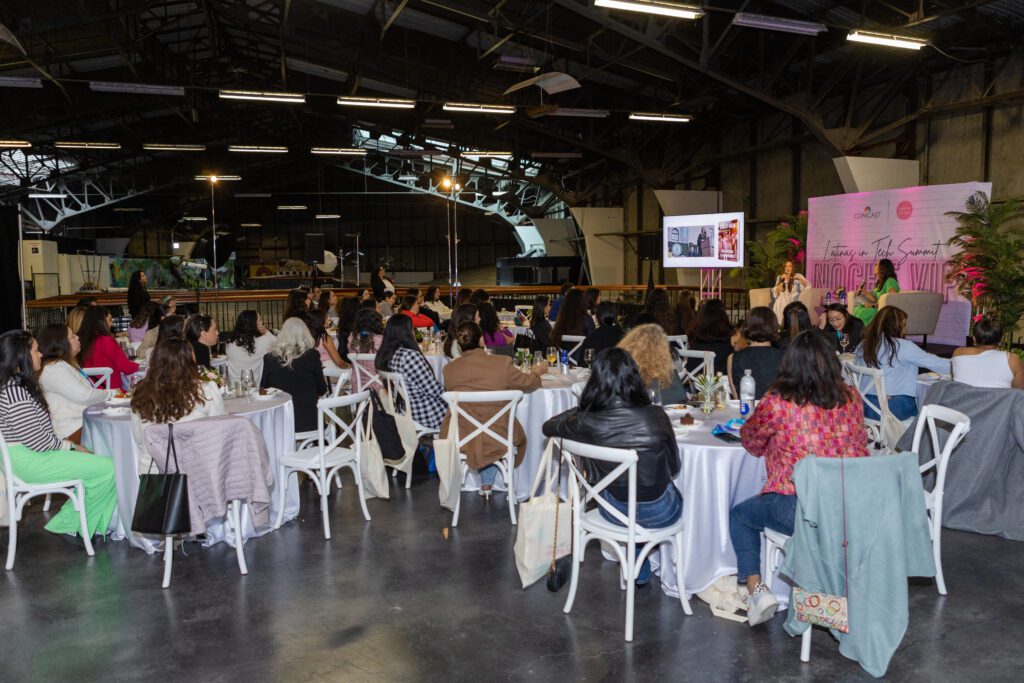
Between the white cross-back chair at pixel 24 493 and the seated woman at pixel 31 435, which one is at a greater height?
the seated woman at pixel 31 435

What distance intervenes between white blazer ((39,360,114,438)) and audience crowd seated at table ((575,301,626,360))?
11.5ft

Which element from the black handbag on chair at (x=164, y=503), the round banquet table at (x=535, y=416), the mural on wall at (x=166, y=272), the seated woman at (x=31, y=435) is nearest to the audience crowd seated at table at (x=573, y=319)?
the round banquet table at (x=535, y=416)

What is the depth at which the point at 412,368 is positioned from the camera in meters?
5.05

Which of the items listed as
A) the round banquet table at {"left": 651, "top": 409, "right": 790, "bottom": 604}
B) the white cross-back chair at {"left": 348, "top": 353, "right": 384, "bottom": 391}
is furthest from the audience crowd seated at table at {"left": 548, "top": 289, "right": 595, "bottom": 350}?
the round banquet table at {"left": 651, "top": 409, "right": 790, "bottom": 604}

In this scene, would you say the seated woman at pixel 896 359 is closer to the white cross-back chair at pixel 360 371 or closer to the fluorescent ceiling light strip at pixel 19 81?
the white cross-back chair at pixel 360 371

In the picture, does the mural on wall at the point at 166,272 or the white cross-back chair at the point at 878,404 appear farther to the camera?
the mural on wall at the point at 166,272

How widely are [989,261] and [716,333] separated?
515cm

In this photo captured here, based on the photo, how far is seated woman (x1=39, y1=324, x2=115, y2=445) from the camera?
14.4 ft

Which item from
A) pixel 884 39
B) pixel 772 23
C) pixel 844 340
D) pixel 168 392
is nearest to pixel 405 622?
pixel 168 392

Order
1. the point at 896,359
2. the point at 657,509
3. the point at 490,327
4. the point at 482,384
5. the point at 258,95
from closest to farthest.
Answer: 1. the point at 657,509
2. the point at 482,384
3. the point at 896,359
4. the point at 490,327
5. the point at 258,95

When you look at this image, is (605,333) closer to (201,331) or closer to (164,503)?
(201,331)

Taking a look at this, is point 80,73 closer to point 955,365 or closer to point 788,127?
point 788,127

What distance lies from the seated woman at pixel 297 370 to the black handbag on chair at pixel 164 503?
57.9 inches

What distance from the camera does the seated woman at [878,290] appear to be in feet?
31.6
